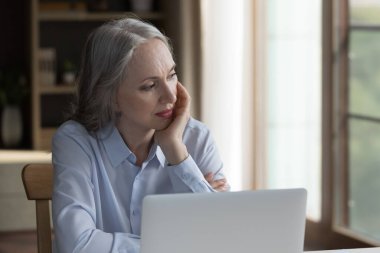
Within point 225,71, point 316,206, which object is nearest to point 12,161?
point 225,71

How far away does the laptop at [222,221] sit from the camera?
1.56 meters

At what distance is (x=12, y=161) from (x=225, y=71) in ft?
4.27

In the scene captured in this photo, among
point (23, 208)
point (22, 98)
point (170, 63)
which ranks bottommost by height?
point (23, 208)

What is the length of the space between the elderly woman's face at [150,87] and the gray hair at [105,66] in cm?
2

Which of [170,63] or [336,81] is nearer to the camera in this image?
[170,63]

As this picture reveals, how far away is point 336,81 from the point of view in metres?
4.79

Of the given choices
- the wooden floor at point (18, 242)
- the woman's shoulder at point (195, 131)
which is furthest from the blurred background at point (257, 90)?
the woman's shoulder at point (195, 131)

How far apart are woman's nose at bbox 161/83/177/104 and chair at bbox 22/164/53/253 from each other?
346 millimetres

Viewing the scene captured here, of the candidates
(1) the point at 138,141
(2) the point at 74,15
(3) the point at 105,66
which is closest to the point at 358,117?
(2) the point at 74,15

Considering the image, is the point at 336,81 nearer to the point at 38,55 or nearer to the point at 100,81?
the point at 38,55

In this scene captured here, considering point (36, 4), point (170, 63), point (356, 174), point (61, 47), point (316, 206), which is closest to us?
point (170, 63)

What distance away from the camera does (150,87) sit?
2184 millimetres

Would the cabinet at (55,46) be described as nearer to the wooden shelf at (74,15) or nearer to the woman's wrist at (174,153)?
the wooden shelf at (74,15)

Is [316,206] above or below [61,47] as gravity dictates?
below
